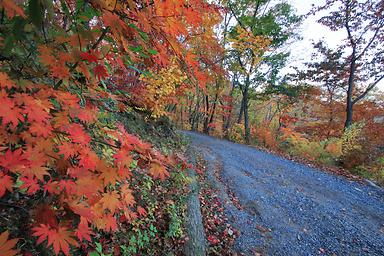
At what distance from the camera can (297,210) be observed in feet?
15.3

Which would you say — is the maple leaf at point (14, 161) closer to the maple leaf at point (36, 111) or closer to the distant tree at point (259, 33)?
the maple leaf at point (36, 111)

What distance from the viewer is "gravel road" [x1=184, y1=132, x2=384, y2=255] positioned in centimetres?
362

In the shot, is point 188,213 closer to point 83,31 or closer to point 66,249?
point 66,249

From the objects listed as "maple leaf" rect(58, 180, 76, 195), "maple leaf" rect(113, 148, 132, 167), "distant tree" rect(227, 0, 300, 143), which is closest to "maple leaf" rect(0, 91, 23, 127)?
"maple leaf" rect(58, 180, 76, 195)

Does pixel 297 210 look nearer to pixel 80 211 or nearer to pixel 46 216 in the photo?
pixel 80 211

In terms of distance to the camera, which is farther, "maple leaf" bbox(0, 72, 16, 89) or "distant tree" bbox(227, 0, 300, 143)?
"distant tree" bbox(227, 0, 300, 143)

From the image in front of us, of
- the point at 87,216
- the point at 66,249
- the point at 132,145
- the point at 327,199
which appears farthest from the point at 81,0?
the point at 327,199

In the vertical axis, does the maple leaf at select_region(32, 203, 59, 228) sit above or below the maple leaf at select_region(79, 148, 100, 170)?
below

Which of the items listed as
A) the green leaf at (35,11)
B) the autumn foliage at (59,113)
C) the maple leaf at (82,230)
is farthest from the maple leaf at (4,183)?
the green leaf at (35,11)

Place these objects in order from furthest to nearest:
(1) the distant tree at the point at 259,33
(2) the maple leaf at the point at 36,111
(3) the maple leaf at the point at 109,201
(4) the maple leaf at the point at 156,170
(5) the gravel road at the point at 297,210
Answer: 1. (1) the distant tree at the point at 259,33
2. (5) the gravel road at the point at 297,210
3. (4) the maple leaf at the point at 156,170
4. (3) the maple leaf at the point at 109,201
5. (2) the maple leaf at the point at 36,111

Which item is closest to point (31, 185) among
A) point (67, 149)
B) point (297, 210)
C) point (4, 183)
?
point (4, 183)

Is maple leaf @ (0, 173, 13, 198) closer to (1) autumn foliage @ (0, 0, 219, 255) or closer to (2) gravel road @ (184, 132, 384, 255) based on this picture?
(1) autumn foliage @ (0, 0, 219, 255)

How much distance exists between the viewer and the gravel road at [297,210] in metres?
3.62

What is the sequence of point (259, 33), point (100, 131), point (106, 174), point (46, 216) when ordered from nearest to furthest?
point (46, 216) → point (106, 174) → point (100, 131) → point (259, 33)
